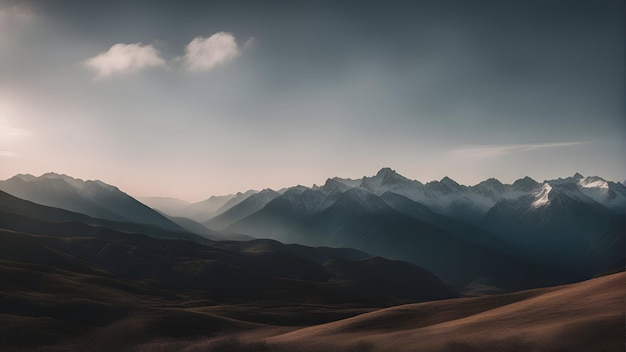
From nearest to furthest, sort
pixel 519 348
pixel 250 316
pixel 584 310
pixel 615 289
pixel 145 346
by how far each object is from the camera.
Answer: pixel 519 348, pixel 584 310, pixel 615 289, pixel 145 346, pixel 250 316

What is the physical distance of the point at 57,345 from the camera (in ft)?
251

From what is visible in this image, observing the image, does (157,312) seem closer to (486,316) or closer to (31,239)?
(486,316)

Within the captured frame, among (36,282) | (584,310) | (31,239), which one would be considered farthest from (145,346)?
(31,239)

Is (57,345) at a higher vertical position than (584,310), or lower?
lower

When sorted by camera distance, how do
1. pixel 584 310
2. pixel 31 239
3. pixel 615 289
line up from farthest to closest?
A: pixel 31 239, pixel 615 289, pixel 584 310

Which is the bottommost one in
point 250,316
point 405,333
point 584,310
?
point 250,316

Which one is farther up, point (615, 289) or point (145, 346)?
point (615, 289)

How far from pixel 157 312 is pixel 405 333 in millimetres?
59248

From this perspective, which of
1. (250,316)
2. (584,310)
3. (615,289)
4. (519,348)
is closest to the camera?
(519,348)

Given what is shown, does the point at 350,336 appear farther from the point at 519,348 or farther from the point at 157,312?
the point at 157,312

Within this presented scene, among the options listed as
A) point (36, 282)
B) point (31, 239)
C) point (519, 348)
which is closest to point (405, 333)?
point (519, 348)

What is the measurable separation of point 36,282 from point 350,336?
94436mm

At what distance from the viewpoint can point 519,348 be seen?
4938 centimetres

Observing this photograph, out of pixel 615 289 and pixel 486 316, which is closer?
pixel 615 289
